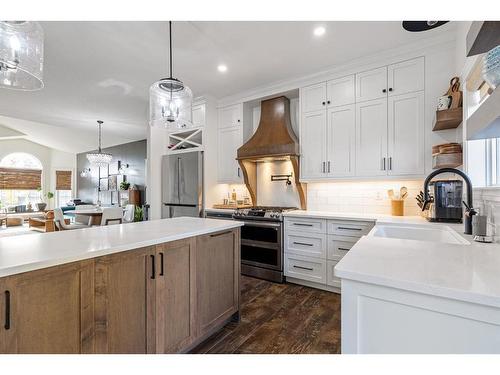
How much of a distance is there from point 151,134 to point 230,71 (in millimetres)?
2057

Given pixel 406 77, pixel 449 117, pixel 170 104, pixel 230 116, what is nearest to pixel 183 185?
pixel 230 116

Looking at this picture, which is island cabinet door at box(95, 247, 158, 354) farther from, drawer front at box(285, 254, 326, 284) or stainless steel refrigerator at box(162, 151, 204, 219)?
stainless steel refrigerator at box(162, 151, 204, 219)

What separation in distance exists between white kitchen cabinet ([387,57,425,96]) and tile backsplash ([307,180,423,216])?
1.03m

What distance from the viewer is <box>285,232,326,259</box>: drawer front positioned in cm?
291

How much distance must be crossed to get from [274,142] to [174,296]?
8.04ft

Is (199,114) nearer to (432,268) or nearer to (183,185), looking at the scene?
(183,185)

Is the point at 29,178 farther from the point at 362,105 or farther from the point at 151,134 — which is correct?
the point at 362,105

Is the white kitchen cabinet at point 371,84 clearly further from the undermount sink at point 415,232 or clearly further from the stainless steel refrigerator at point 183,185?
the stainless steel refrigerator at point 183,185

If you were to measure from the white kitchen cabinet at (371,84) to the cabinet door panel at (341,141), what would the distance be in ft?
0.58

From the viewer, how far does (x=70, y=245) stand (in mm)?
1284

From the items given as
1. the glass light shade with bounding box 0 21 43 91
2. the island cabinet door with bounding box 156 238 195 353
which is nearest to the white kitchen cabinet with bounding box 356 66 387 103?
the island cabinet door with bounding box 156 238 195 353

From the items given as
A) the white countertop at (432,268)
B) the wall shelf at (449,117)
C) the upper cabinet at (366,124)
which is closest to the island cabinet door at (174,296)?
the white countertop at (432,268)

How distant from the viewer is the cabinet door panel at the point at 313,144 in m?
3.20

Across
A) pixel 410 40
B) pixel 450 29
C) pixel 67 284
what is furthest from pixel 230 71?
pixel 67 284
